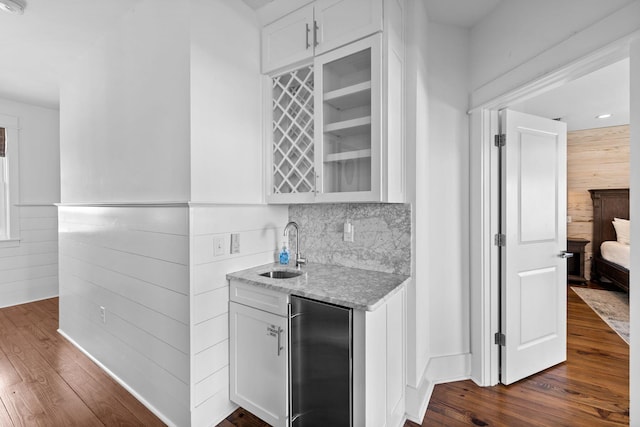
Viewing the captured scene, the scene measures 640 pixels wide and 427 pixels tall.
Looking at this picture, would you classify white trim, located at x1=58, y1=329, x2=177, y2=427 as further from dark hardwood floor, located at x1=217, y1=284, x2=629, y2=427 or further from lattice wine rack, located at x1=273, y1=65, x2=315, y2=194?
lattice wine rack, located at x1=273, y1=65, x2=315, y2=194

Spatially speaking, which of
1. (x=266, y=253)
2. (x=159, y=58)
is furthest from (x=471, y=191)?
(x=159, y=58)

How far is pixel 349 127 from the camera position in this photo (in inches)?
73.6

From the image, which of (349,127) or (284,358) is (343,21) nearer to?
(349,127)

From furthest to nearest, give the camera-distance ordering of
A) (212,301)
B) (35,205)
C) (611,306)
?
1. (35,205)
2. (611,306)
3. (212,301)

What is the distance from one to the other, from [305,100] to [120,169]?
4.74 feet

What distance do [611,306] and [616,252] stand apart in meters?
1.00

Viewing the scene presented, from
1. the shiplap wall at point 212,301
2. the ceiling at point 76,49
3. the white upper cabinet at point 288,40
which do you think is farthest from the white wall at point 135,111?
the white upper cabinet at point 288,40

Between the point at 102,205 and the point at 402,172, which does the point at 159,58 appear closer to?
the point at 102,205

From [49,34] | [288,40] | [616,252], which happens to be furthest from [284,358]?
[616,252]

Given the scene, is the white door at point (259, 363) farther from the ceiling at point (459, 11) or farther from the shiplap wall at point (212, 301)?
the ceiling at point (459, 11)

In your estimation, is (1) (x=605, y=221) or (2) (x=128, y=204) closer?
(2) (x=128, y=204)

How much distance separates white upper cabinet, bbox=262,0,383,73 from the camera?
1.71 m

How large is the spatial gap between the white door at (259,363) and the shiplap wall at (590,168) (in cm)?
548

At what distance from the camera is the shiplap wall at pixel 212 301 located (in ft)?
5.68
